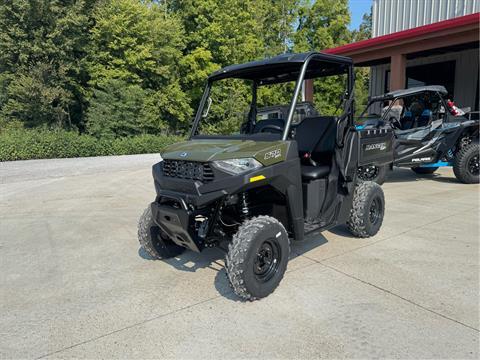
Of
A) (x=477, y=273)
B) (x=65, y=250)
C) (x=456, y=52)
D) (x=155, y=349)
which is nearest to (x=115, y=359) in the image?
(x=155, y=349)

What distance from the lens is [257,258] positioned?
310 centimetres

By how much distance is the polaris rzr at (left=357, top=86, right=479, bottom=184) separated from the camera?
7.74 m

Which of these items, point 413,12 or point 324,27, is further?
point 324,27

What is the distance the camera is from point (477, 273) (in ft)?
11.7

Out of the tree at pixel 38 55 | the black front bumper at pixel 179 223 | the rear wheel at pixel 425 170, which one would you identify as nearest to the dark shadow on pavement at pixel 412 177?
the rear wheel at pixel 425 170

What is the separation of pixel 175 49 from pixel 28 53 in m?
8.13

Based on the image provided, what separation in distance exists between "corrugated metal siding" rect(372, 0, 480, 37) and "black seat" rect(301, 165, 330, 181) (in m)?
11.9

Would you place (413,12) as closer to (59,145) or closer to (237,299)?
(59,145)

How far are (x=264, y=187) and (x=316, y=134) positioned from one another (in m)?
1.41

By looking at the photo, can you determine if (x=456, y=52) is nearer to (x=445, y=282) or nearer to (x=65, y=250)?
(x=445, y=282)

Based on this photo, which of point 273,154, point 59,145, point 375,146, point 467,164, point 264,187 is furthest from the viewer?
point 59,145

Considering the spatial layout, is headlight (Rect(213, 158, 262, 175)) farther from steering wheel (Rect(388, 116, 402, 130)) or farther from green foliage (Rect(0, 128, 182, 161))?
green foliage (Rect(0, 128, 182, 161))

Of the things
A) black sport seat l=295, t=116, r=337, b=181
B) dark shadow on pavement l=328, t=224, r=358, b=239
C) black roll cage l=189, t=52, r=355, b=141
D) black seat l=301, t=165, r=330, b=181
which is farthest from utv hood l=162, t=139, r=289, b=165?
dark shadow on pavement l=328, t=224, r=358, b=239

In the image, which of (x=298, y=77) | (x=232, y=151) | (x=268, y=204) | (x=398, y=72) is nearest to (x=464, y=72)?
(x=398, y=72)
